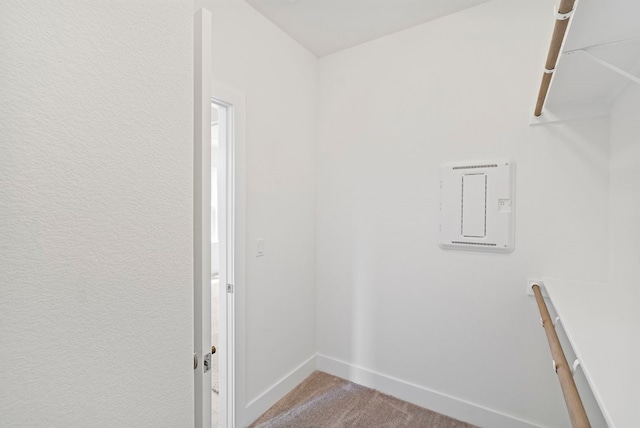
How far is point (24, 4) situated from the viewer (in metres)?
0.53

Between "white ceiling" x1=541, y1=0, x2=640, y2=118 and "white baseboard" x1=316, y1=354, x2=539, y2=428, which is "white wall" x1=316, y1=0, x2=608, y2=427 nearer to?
"white baseboard" x1=316, y1=354, x2=539, y2=428

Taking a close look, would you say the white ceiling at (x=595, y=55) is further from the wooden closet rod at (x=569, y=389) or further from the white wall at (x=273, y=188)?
the white wall at (x=273, y=188)

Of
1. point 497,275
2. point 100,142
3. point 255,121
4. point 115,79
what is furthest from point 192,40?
point 497,275

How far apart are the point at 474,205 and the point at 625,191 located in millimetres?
643

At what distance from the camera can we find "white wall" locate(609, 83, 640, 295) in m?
1.21

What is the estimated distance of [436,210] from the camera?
1.96 metres

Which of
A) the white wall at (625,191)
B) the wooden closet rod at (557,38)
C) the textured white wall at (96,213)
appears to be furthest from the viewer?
the white wall at (625,191)

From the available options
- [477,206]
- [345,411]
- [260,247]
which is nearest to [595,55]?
[477,206]

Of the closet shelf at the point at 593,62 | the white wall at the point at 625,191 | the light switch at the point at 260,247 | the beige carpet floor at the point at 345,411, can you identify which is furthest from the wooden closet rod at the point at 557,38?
the beige carpet floor at the point at 345,411

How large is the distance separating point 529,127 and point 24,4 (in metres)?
2.05

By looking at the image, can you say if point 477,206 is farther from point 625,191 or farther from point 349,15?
point 349,15

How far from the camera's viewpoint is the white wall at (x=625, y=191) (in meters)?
1.21

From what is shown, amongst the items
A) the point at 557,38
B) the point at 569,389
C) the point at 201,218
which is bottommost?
the point at 569,389

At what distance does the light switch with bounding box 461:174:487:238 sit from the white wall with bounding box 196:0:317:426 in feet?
3.66
